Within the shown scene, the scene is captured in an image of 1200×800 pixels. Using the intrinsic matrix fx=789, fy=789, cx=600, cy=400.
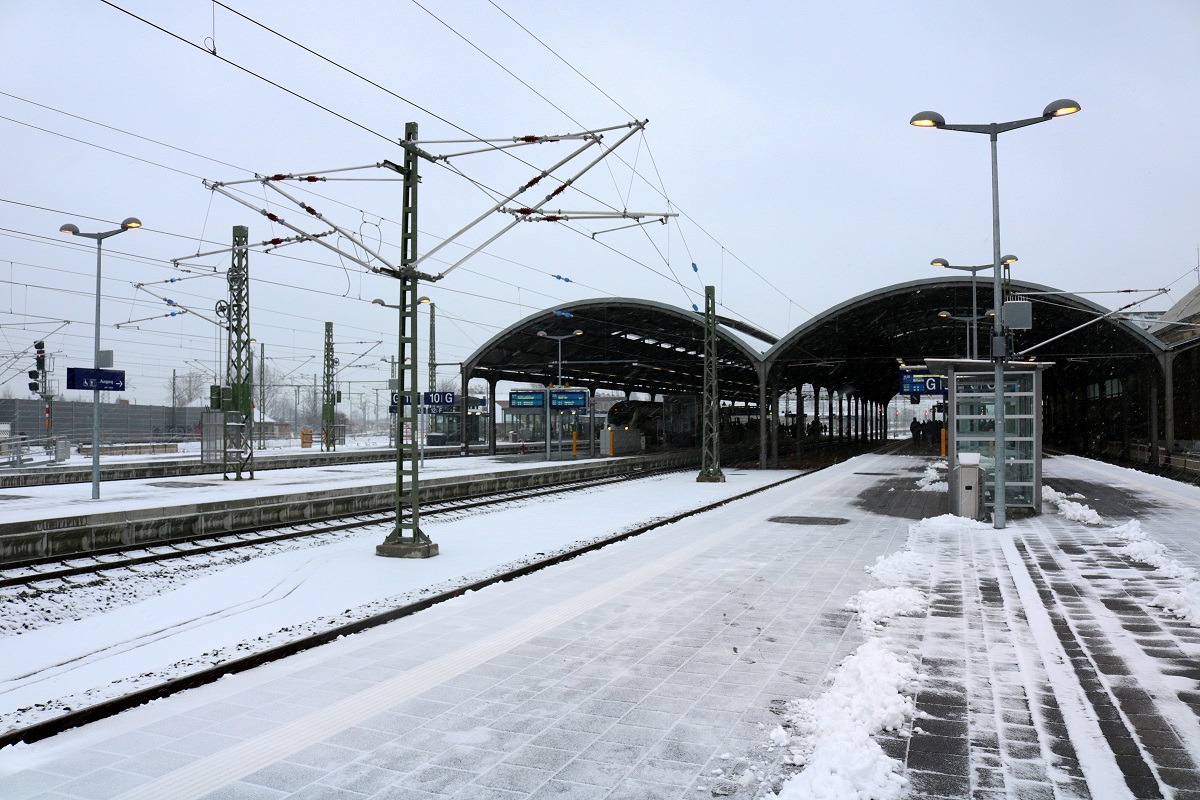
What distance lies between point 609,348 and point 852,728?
4130 cm

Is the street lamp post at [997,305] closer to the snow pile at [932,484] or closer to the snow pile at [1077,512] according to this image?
the snow pile at [1077,512]

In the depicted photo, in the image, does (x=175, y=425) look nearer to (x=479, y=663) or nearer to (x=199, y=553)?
(x=199, y=553)

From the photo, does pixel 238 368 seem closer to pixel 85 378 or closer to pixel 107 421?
pixel 85 378

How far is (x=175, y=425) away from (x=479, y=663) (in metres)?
56.4

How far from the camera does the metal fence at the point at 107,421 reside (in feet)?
147

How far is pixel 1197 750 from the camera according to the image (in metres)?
4.23

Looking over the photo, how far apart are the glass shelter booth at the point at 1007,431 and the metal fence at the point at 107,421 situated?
42673 mm

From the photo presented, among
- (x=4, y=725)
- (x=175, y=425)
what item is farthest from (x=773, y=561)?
(x=175, y=425)

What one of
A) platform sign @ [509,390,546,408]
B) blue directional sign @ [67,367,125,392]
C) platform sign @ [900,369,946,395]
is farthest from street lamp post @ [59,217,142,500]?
platform sign @ [900,369,946,395]

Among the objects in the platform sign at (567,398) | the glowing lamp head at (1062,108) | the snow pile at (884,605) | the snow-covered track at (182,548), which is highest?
the glowing lamp head at (1062,108)

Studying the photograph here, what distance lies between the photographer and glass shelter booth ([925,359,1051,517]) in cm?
1491

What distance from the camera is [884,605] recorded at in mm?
7473

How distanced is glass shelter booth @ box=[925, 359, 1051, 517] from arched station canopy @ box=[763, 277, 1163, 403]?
10.5 meters

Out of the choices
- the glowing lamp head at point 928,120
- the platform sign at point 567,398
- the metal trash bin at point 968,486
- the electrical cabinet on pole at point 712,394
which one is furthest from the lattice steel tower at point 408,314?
the platform sign at point 567,398
